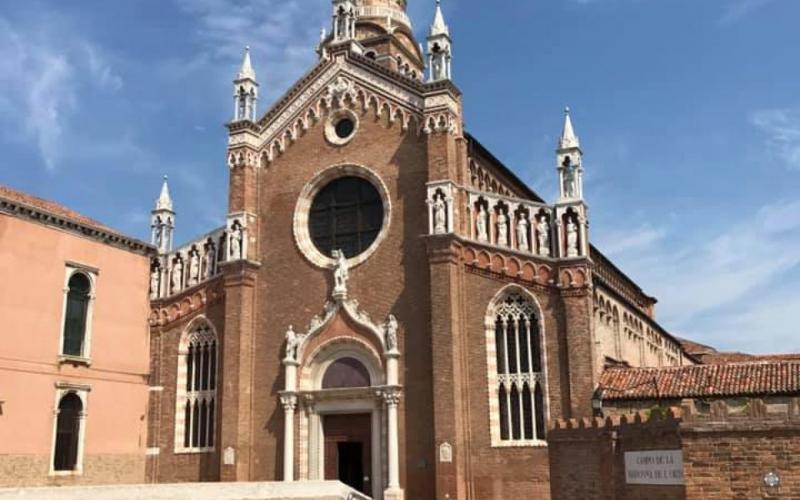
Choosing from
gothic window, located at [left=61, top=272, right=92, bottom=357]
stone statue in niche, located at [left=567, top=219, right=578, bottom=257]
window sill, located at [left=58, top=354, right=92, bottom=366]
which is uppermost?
stone statue in niche, located at [left=567, top=219, right=578, bottom=257]

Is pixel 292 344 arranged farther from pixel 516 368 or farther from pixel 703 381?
pixel 703 381

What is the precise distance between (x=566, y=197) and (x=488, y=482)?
7.39 meters

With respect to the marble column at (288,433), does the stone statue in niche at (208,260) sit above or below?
above

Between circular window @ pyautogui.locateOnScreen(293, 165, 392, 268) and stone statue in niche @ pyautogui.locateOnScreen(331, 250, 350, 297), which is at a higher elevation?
circular window @ pyautogui.locateOnScreen(293, 165, 392, 268)

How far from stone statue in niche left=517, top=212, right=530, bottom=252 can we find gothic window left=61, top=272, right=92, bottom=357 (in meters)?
12.1

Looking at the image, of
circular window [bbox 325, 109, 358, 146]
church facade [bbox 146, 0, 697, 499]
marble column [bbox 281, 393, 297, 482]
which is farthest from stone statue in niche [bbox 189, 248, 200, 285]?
circular window [bbox 325, 109, 358, 146]

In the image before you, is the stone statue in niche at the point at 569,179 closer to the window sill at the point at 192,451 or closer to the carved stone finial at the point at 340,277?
the carved stone finial at the point at 340,277

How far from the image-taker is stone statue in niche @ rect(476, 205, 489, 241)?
71.8 feet

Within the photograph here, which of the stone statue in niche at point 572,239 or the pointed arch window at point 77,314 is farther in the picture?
the pointed arch window at point 77,314

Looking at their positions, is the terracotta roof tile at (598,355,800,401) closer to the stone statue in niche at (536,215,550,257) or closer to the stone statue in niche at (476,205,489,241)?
the stone statue in niche at (536,215,550,257)

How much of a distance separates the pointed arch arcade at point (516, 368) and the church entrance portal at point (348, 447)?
3631mm

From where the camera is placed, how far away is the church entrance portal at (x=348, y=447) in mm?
22094

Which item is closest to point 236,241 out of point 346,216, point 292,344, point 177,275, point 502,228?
point 177,275

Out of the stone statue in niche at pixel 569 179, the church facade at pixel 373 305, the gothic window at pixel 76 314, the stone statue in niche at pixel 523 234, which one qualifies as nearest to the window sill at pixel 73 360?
the gothic window at pixel 76 314
